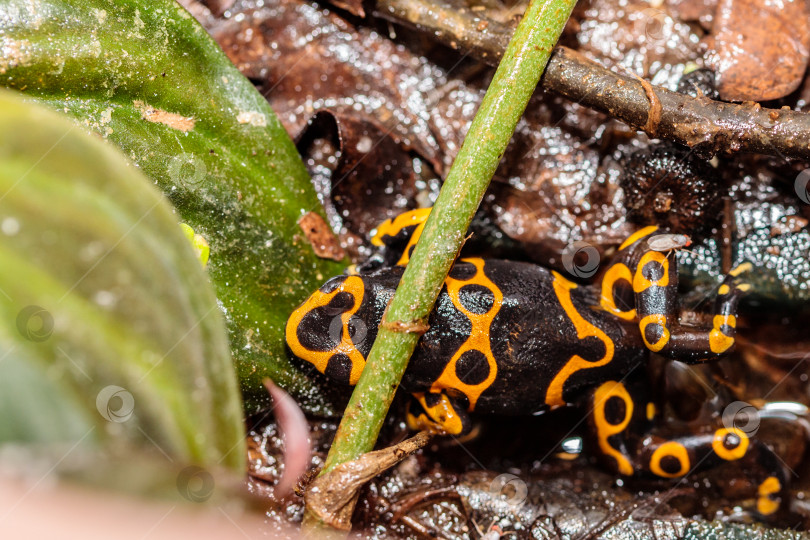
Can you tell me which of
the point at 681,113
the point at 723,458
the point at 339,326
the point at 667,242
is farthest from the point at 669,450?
the point at 339,326

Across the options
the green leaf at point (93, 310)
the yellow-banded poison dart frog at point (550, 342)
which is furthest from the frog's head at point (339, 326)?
the green leaf at point (93, 310)

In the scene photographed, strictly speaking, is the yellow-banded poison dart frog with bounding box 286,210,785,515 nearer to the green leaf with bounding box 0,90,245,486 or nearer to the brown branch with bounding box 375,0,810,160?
the brown branch with bounding box 375,0,810,160

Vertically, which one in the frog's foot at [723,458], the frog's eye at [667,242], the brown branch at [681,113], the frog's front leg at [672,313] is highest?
the brown branch at [681,113]

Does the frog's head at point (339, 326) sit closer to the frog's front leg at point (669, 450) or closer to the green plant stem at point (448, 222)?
the green plant stem at point (448, 222)

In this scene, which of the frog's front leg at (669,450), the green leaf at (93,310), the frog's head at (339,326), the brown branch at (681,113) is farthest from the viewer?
the frog's front leg at (669,450)

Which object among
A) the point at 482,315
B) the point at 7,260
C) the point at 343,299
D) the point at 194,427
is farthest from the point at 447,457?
the point at 7,260

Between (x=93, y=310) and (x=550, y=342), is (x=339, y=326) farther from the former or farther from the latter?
(x=93, y=310)
